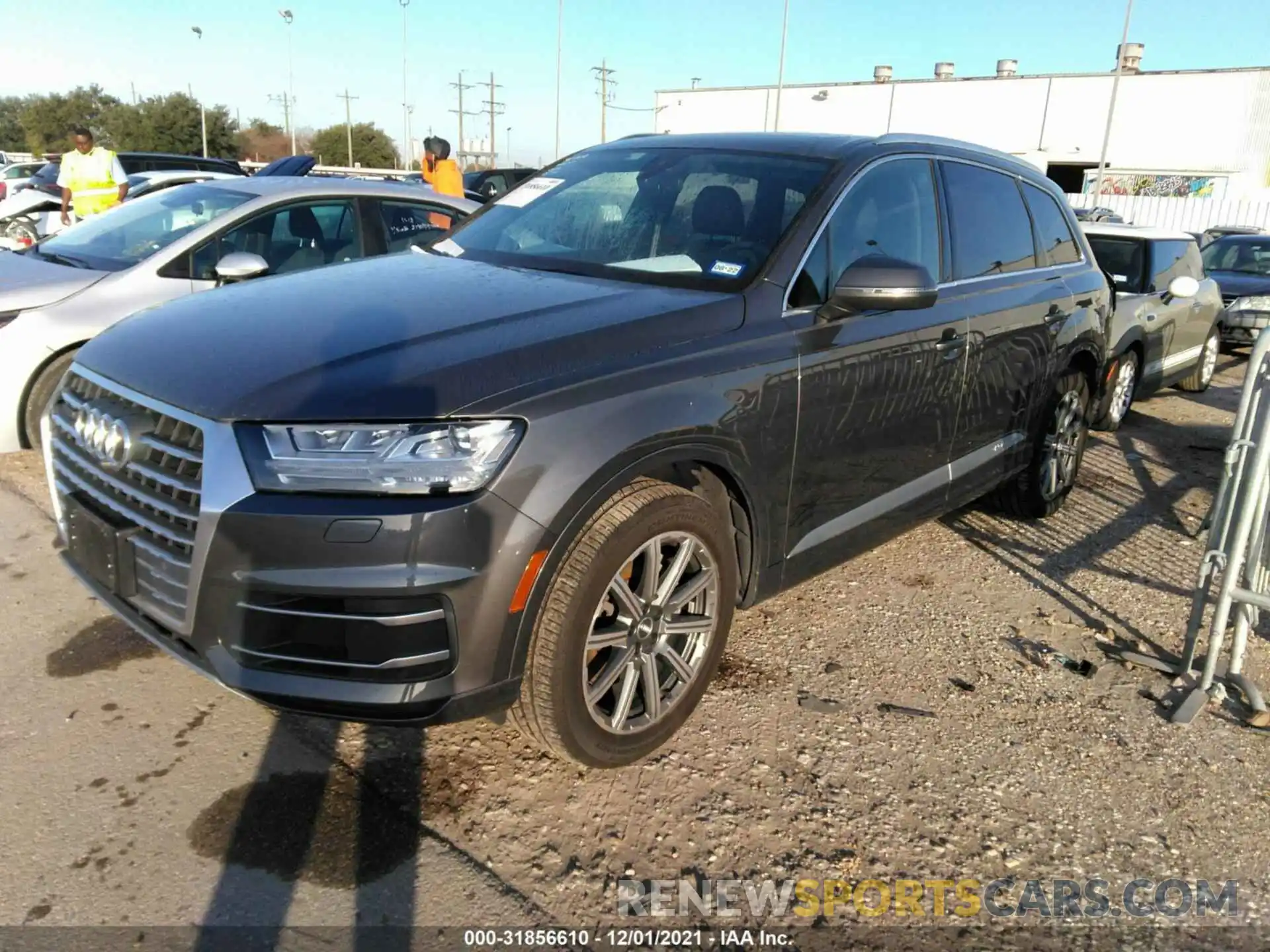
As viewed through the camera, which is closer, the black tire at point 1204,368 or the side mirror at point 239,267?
the side mirror at point 239,267

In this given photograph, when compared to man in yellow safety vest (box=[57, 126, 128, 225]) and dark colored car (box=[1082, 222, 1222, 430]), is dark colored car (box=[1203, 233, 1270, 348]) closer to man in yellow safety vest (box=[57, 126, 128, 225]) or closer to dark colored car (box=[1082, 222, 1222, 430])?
dark colored car (box=[1082, 222, 1222, 430])

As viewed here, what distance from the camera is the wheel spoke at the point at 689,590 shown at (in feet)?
9.01

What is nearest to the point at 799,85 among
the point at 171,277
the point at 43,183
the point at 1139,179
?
the point at 1139,179

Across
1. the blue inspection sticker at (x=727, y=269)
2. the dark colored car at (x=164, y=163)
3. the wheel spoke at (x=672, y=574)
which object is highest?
the dark colored car at (x=164, y=163)

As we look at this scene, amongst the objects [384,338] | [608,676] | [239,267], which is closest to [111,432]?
[384,338]

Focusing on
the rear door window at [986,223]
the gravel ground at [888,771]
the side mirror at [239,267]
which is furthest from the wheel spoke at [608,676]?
the side mirror at [239,267]

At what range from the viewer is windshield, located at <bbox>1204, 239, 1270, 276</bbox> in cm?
1199

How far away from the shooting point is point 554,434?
228cm

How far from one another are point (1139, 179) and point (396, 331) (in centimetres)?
4713

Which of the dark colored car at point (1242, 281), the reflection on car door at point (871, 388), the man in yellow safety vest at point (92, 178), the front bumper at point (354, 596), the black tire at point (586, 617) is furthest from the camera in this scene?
the dark colored car at point (1242, 281)

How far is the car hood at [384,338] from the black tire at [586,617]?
41 cm

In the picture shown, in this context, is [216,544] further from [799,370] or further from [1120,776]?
[1120,776]

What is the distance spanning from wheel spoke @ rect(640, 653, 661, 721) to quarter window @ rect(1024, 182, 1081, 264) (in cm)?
312

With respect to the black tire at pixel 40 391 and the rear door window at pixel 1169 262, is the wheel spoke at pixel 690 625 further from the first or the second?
the rear door window at pixel 1169 262
